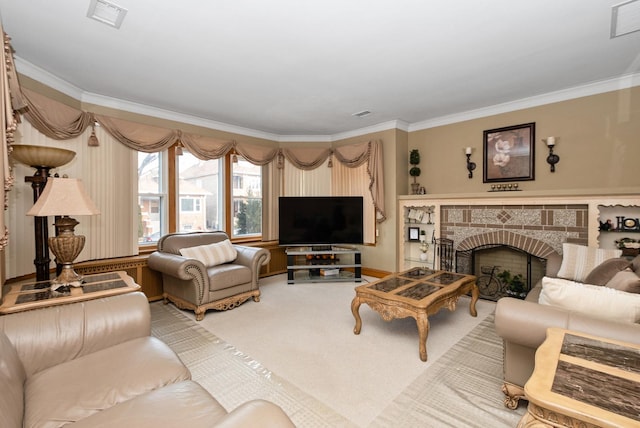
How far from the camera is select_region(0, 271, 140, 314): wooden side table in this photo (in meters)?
1.92

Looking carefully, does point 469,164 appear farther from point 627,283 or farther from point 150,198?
point 150,198

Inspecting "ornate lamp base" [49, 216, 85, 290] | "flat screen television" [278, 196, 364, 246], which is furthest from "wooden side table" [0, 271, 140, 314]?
"flat screen television" [278, 196, 364, 246]

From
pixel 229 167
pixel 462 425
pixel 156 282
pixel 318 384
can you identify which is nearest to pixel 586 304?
pixel 462 425

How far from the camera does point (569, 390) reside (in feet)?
3.41

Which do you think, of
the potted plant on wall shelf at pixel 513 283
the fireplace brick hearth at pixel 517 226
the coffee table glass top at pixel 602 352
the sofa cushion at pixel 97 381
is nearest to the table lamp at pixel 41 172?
the sofa cushion at pixel 97 381

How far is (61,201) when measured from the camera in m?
2.15

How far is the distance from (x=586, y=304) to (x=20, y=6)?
3.92 metres

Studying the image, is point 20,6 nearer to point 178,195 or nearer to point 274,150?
point 178,195

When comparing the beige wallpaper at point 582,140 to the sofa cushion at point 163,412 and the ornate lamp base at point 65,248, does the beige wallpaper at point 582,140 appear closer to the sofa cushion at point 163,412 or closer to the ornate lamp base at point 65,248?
the sofa cushion at point 163,412

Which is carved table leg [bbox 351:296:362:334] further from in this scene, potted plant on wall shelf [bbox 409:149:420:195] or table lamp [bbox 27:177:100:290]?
potted plant on wall shelf [bbox 409:149:420:195]

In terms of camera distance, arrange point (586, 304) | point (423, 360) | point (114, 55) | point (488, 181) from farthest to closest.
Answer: point (488, 181) < point (114, 55) < point (423, 360) < point (586, 304)

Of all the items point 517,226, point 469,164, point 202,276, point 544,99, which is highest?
point 544,99

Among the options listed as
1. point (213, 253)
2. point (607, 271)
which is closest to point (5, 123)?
point (213, 253)

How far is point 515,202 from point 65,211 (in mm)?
4518
